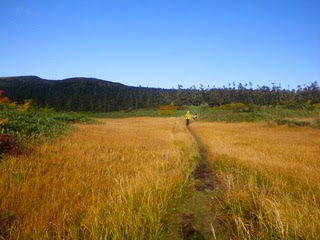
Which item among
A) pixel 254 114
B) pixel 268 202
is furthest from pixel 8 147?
pixel 254 114

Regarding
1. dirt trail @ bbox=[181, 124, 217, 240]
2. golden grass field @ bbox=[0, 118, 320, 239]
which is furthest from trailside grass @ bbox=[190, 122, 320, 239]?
dirt trail @ bbox=[181, 124, 217, 240]

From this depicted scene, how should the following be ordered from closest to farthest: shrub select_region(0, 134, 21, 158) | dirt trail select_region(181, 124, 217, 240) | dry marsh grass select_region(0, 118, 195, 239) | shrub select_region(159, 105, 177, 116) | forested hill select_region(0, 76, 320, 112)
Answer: dry marsh grass select_region(0, 118, 195, 239), dirt trail select_region(181, 124, 217, 240), shrub select_region(0, 134, 21, 158), shrub select_region(159, 105, 177, 116), forested hill select_region(0, 76, 320, 112)

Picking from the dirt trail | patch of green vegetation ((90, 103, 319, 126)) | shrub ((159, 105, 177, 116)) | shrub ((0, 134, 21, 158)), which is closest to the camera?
the dirt trail

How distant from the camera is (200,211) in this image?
614 cm

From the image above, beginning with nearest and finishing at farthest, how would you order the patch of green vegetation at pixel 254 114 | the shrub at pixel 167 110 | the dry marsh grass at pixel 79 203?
the dry marsh grass at pixel 79 203, the patch of green vegetation at pixel 254 114, the shrub at pixel 167 110

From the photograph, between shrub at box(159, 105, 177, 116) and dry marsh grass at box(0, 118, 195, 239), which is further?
shrub at box(159, 105, 177, 116)

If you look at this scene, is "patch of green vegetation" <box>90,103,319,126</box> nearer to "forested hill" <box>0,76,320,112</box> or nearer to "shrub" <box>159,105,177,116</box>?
"shrub" <box>159,105,177,116</box>

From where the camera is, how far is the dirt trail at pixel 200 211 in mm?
5091

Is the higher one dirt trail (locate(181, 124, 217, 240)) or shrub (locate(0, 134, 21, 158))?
shrub (locate(0, 134, 21, 158))

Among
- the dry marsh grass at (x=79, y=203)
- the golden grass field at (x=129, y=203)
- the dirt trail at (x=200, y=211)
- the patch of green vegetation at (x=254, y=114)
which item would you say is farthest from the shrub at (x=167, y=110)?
the dry marsh grass at (x=79, y=203)

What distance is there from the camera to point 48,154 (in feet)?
29.6

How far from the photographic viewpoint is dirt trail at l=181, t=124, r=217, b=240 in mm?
5091

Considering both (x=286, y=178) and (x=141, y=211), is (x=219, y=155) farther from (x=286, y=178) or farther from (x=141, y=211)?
(x=141, y=211)

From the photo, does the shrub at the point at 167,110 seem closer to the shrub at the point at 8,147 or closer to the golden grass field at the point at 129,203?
the shrub at the point at 8,147
